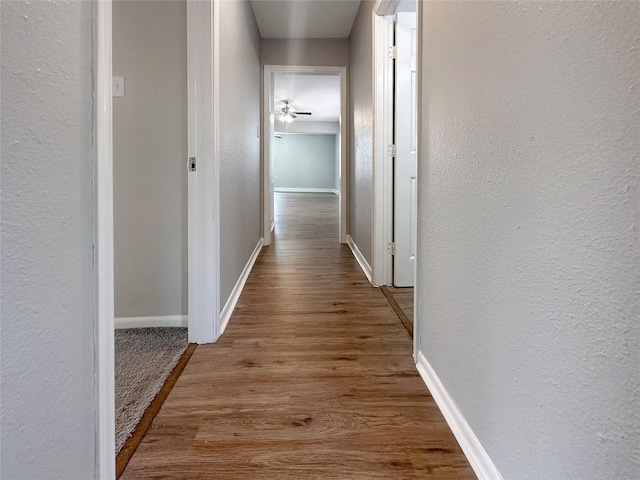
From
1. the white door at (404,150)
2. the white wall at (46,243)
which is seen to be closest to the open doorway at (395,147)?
the white door at (404,150)

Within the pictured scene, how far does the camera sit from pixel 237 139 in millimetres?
2691

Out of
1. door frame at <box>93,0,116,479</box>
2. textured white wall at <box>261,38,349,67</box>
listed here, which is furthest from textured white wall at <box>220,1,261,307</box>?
door frame at <box>93,0,116,479</box>

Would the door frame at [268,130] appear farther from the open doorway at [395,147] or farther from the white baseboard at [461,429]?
the white baseboard at [461,429]

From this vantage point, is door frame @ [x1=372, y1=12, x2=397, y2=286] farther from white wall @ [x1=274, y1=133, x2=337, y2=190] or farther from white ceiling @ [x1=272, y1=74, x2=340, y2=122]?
white wall @ [x1=274, y1=133, x2=337, y2=190]

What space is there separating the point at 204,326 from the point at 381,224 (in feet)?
4.75

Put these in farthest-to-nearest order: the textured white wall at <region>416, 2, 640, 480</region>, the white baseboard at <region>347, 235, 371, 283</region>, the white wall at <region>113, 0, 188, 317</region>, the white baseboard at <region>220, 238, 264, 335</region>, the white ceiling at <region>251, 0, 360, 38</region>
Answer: the white ceiling at <region>251, 0, 360, 38</region>
the white baseboard at <region>347, 235, 371, 283</region>
the white baseboard at <region>220, 238, 264, 335</region>
the white wall at <region>113, 0, 188, 317</region>
the textured white wall at <region>416, 2, 640, 480</region>

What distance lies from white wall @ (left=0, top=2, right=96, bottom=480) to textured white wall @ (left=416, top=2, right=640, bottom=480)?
860 millimetres

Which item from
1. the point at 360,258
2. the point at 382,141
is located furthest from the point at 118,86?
the point at 360,258

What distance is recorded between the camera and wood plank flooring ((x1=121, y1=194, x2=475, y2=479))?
1124 millimetres

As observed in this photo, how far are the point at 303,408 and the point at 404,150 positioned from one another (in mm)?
1968

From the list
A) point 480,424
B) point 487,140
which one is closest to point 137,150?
point 487,140

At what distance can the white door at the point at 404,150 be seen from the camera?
2.79 metres

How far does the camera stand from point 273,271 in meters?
3.43

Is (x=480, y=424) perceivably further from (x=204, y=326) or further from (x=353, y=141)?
(x=353, y=141)
